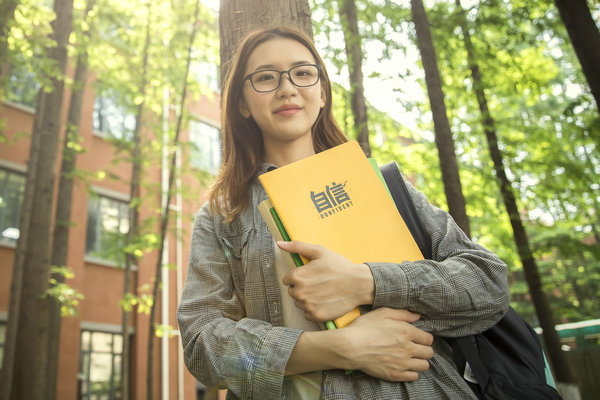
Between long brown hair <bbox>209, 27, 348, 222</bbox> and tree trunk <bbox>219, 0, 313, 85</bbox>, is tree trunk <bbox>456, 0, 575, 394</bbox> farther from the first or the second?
long brown hair <bbox>209, 27, 348, 222</bbox>

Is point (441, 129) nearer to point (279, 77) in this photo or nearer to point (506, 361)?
point (279, 77)

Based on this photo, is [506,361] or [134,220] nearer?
[506,361]

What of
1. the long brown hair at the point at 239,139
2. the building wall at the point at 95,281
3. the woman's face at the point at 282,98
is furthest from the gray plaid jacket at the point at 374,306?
the building wall at the point at 95,281

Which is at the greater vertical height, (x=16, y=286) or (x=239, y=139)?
(x=16, y=286)

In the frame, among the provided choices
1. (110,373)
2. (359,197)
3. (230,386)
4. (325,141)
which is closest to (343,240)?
(359,197)

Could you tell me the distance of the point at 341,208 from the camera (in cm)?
143

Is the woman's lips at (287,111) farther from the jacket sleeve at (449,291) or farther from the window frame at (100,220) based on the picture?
the window frame at (100,220)

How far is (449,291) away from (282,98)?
90cm

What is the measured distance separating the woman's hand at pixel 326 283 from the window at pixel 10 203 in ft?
40.0

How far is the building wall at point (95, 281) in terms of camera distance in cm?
1130

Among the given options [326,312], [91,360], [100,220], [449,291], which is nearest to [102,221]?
[100,220]

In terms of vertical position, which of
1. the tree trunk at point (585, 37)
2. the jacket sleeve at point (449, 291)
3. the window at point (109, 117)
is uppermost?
the window at point (109, 117)

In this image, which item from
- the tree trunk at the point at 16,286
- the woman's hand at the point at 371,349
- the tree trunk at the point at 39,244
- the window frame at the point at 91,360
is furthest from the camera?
the window frame at the point at 91,360

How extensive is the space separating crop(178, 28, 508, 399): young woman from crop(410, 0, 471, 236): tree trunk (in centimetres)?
349
